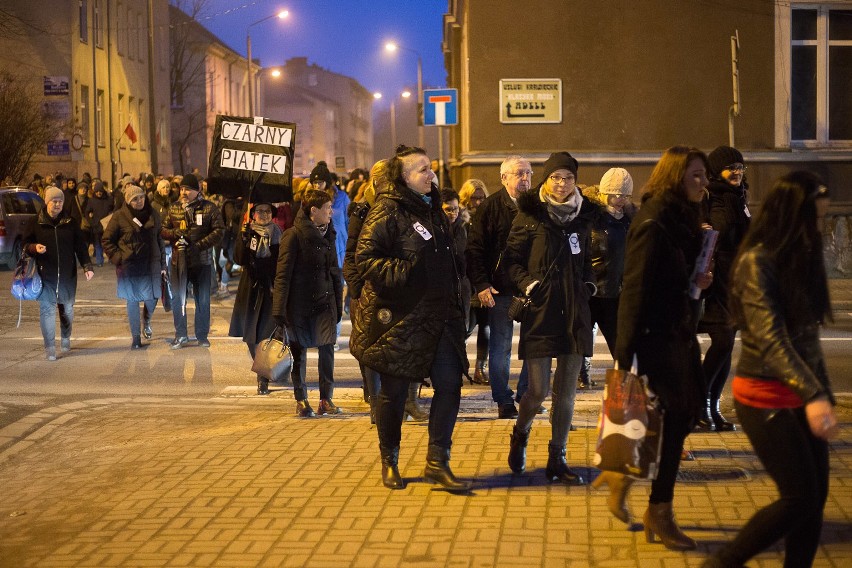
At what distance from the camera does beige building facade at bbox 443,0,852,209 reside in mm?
19141

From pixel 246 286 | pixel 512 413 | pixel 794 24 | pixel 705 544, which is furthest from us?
pixel 794 24

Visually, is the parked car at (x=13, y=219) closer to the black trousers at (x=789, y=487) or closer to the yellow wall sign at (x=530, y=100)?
the yellow wall sign at (x=530, y=100)

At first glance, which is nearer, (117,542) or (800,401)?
(800,401)

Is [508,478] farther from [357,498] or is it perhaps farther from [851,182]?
[851,182]

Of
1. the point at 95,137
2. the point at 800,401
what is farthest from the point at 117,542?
the point at 95,137

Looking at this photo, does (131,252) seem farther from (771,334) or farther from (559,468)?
(771,334)

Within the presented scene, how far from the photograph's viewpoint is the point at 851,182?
19.8 meters

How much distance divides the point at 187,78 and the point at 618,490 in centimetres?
6399

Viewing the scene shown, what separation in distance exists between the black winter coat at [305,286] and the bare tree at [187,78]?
5518 cm

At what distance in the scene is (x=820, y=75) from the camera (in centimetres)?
1967

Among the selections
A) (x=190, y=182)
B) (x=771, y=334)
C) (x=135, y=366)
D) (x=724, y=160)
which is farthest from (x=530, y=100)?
(x=771, y=334)

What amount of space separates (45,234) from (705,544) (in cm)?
934

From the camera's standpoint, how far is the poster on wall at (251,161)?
1163 centimetres

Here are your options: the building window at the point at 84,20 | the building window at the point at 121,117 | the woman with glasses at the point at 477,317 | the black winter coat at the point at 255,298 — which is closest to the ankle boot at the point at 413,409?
the woman with glasses at the point at 477,317
